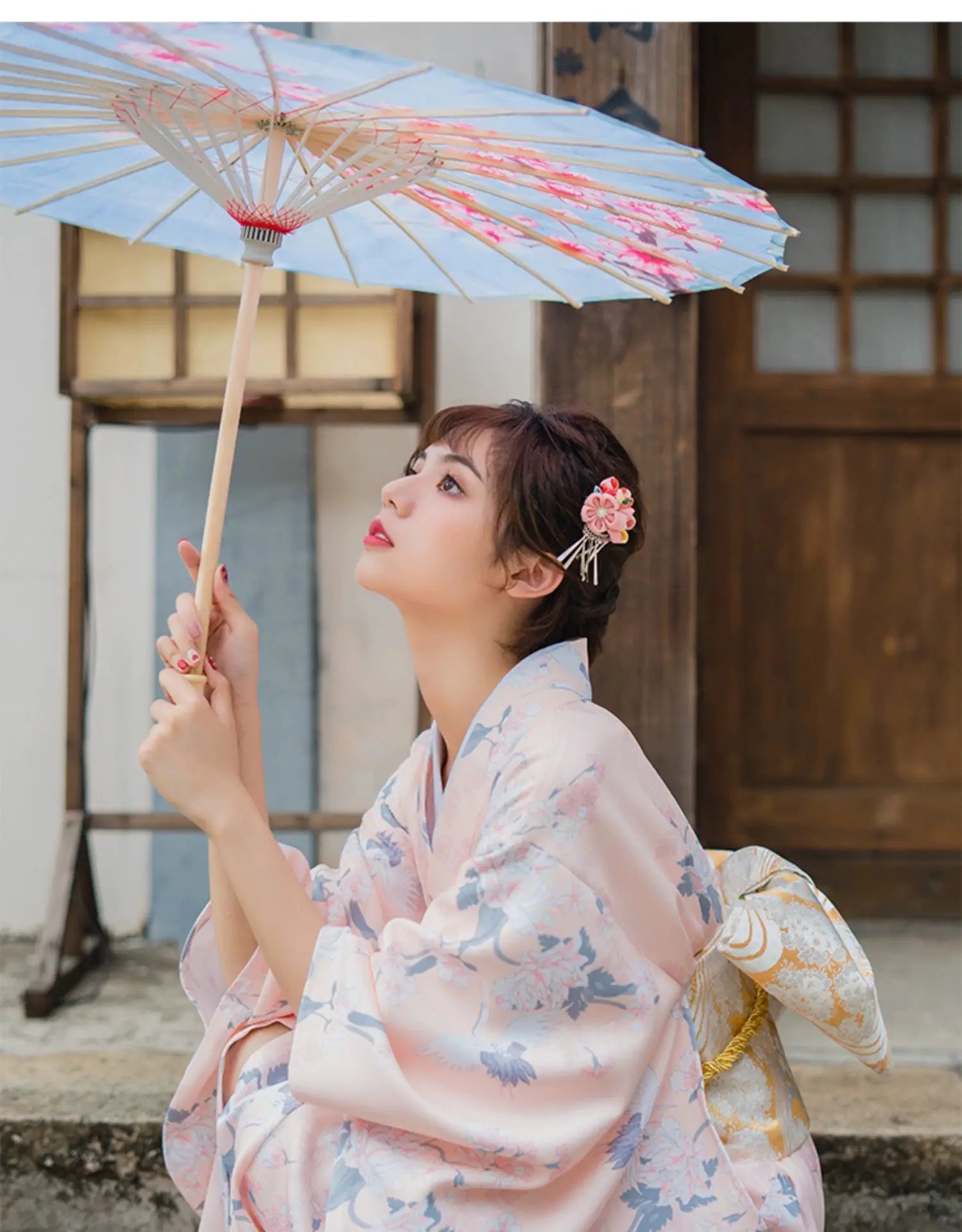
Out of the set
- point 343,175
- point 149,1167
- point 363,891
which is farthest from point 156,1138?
point 343,175

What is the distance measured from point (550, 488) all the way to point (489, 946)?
665 millimetres

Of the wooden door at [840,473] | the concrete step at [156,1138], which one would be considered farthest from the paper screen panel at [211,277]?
the concrete step at [156,1138]

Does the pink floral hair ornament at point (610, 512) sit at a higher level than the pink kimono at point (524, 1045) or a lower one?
higher

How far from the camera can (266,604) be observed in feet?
11.5

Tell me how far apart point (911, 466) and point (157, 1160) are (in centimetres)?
273

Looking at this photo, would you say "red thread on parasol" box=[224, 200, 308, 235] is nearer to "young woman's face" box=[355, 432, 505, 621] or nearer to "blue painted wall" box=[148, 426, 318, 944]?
"young woman's face" box=[355, 432, 505, 621]

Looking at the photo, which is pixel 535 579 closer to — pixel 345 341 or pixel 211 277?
pixel 345 341

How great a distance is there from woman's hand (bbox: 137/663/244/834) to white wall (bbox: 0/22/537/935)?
6.24 feet

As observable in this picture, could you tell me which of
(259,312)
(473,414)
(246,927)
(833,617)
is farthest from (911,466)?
(246,927)

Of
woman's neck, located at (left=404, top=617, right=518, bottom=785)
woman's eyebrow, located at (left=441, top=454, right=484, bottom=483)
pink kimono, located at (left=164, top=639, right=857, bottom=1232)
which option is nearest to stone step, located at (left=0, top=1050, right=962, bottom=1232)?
pink kimono, located at (left=164, top=639, right=857, bottom=1232)

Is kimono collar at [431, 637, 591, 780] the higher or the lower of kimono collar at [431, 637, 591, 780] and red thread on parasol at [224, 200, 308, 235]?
the lower

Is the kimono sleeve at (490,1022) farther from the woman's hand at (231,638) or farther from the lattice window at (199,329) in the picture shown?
the lattice window at (199,329)

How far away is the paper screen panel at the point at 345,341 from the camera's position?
307 cm

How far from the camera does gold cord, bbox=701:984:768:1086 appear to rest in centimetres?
171
